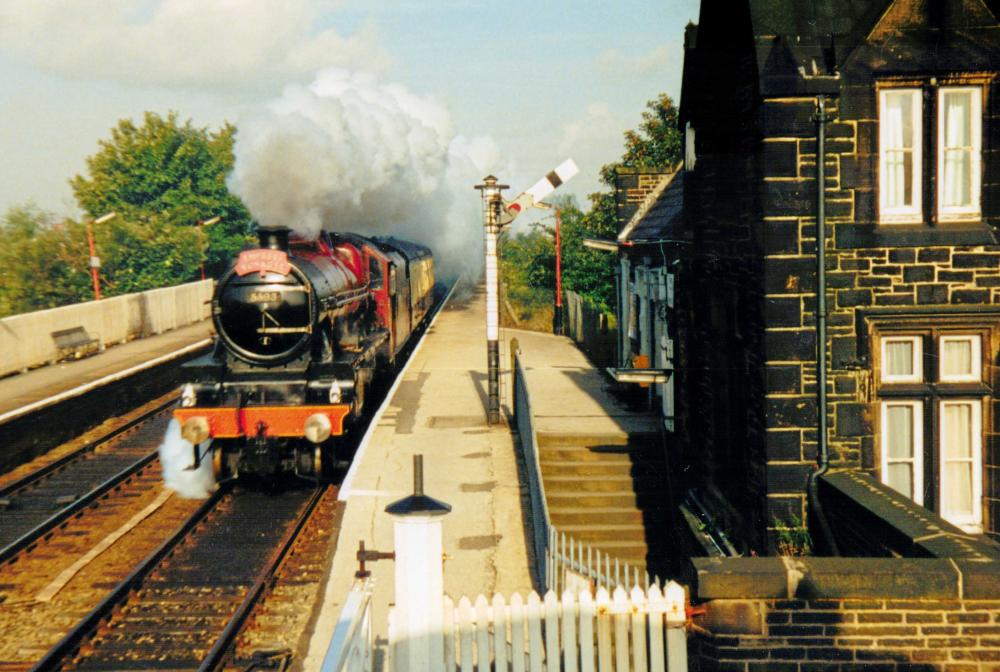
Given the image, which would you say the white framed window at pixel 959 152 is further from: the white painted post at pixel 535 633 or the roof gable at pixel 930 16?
the white painted post at pixel 535 633

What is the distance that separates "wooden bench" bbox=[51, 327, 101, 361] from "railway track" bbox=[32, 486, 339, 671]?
1308 centimetres

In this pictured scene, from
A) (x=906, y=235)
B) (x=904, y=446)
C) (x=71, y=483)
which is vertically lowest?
(x=71, y=483)

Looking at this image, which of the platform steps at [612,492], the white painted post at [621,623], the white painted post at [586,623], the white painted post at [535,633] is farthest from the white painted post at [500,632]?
the platform steps at [612,492]

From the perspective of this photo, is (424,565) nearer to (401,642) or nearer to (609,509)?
(401,642)

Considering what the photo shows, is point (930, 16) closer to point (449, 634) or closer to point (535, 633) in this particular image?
point (535, 633)

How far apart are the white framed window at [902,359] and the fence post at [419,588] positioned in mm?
4319

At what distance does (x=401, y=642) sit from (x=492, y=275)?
37.5ft

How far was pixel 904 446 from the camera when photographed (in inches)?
345

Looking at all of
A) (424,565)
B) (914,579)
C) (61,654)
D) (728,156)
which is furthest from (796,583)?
(61,654)

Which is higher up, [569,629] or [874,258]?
[874,258]

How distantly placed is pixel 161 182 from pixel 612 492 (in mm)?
45311

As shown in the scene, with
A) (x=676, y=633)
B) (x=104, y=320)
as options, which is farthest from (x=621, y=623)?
(x=104, y=320)

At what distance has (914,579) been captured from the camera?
225 inches

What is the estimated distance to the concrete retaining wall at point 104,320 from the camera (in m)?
23.5
